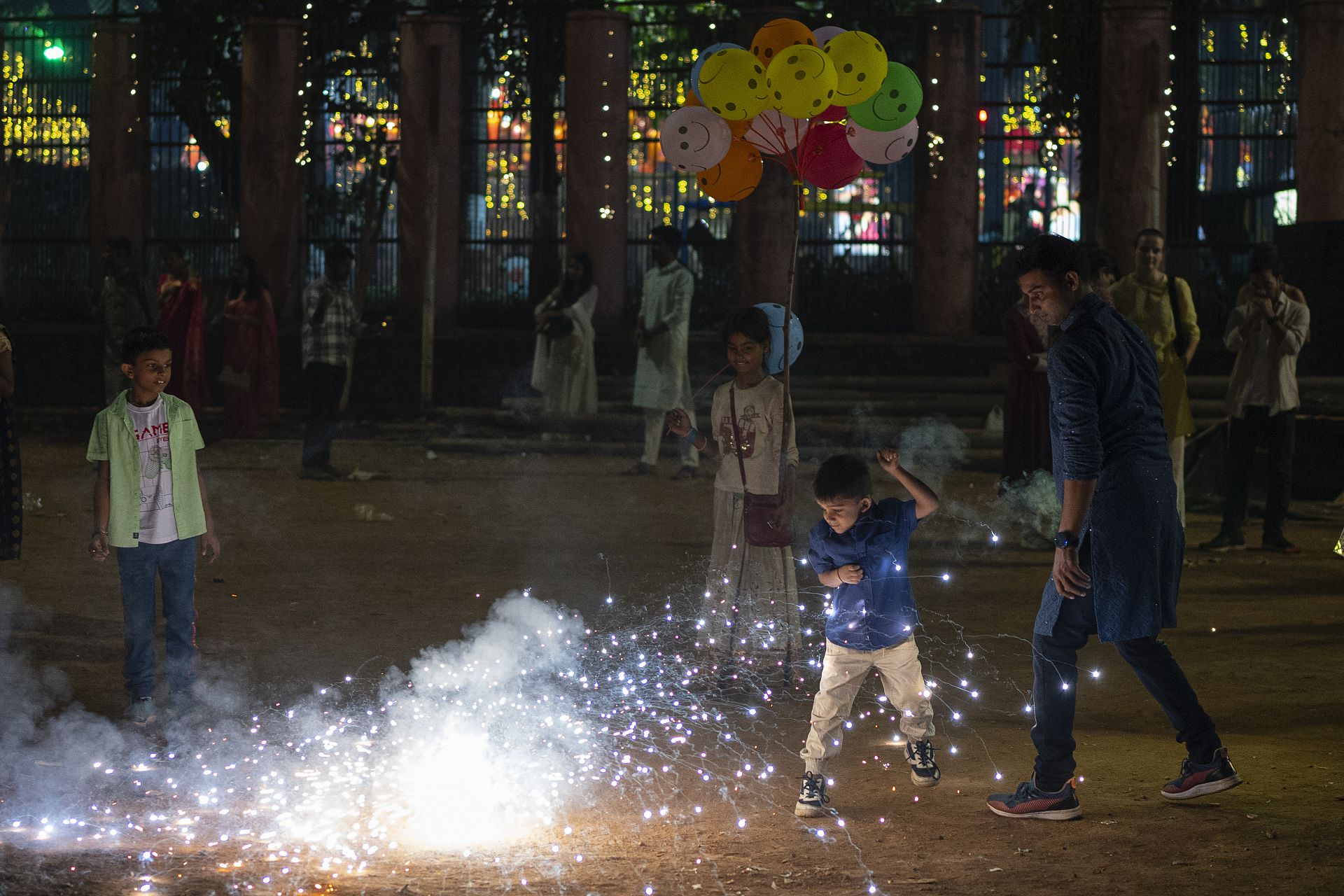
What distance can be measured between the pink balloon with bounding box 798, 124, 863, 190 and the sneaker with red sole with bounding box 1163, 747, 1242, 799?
9.40 ft

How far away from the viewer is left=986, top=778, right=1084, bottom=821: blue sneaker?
475cm

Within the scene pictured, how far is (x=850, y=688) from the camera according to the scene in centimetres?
493

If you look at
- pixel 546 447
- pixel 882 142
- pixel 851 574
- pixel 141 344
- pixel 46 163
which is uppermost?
pixel 46 163

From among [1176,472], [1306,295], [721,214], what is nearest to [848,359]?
[721,214]

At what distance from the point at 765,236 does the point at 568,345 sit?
3123 mm

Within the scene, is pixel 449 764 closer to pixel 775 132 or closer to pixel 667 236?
pixel 775 132

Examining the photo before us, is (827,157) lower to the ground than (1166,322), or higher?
higher

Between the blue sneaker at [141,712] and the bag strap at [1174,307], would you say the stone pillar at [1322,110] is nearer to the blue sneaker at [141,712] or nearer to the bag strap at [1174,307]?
the bag strap at [1174,307]

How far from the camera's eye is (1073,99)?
17203 millimetres

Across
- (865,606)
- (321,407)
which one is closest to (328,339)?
(321,407)

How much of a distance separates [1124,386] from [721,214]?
14.4m

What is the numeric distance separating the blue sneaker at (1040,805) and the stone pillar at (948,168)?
1307 cm

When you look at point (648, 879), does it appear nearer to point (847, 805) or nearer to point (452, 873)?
point (452, 873)

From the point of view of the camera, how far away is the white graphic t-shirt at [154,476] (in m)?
5.82
